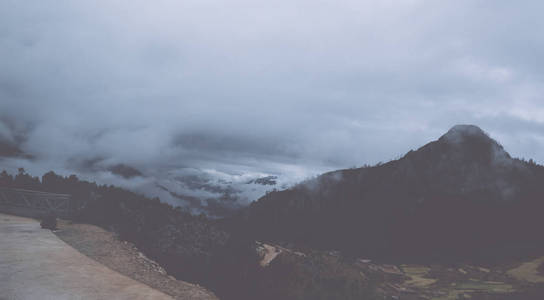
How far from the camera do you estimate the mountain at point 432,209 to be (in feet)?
166

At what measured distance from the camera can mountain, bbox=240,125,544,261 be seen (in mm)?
50562

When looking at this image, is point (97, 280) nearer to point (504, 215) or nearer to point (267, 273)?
point (267, 273)

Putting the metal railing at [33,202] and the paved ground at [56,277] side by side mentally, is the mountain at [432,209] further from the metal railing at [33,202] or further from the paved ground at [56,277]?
the paved ground at [56,277]

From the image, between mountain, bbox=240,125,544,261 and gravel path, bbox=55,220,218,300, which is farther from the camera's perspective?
mountain, bbox=240,125,544,261

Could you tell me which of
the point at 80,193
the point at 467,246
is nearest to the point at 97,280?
the point at 80,193

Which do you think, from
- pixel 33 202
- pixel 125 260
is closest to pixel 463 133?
pixel 125 260

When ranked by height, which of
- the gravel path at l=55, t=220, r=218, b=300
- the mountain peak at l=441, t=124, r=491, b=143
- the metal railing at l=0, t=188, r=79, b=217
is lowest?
the gravel path at l=55, t=220, r=218, b=300

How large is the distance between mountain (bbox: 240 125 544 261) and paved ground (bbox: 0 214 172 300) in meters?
26.2

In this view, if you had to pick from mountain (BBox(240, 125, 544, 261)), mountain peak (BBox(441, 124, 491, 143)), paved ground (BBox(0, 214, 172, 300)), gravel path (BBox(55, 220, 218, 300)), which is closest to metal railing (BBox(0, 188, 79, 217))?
gravel path (BBox(55, 220, 218, 300))

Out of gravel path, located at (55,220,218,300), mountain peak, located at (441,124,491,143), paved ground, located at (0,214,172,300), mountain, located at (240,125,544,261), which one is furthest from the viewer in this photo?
mountain peak, located at (441,124,491,143)

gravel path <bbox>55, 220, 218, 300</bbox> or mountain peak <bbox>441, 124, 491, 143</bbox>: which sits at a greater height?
mountain peak <bbox>441, 124, 491, 143</bbox>

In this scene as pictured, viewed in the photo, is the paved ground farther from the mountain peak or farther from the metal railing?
the mountain peak

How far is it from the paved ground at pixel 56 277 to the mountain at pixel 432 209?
85.9ft

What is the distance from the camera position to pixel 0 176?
76.4ft
